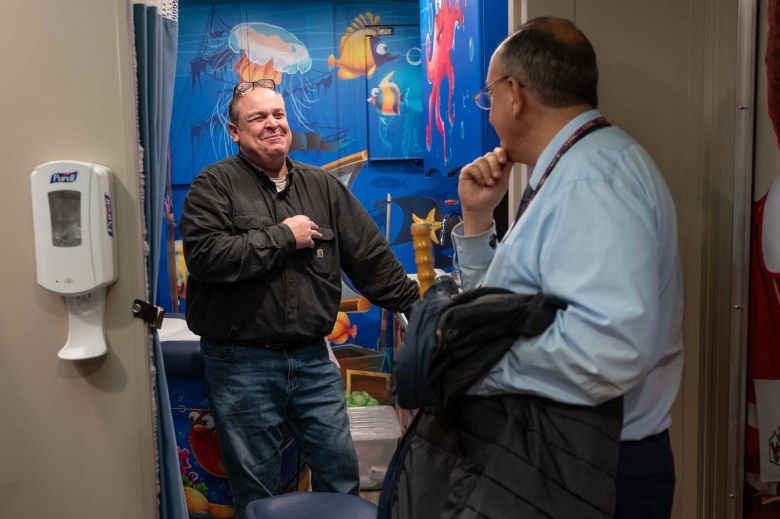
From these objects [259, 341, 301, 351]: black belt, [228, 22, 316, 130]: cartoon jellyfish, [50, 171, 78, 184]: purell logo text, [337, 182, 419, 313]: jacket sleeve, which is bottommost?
[259, 341, 301, 351]: black belt

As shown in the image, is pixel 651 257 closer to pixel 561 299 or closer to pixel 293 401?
pixel 561 299

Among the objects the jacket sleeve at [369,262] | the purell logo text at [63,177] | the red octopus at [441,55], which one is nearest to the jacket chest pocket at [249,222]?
the jacket sleeve at [369,262]

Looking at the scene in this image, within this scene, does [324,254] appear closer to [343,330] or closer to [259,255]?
[259,255]

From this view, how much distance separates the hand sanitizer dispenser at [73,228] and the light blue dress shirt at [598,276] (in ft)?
3.49

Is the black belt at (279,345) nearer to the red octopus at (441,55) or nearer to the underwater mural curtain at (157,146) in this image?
the underwater mural curtain at (157,146)

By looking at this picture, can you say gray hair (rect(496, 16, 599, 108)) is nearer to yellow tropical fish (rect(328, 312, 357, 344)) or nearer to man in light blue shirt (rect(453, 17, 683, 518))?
man in light blue shirt (rect(453, 17, 683, 518))

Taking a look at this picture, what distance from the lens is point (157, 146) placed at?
2.09 m

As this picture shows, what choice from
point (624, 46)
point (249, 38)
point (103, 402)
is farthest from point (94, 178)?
point (249, 38)

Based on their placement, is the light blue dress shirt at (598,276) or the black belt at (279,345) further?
the black belt at (279,345)

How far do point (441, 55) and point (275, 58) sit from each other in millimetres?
1688

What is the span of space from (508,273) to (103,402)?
49.7 inches

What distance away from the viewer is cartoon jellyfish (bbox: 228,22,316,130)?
446 cm

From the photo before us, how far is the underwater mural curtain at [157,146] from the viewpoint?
1994 millimetres

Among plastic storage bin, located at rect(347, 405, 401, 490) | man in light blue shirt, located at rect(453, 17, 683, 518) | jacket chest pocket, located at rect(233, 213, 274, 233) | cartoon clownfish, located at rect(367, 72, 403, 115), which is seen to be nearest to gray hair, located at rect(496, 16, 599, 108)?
man in light blue shirt, located at rect(453, 17, 683, 518)
